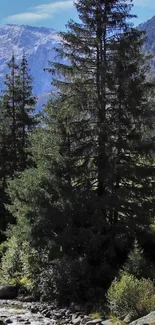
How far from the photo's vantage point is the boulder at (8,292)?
71.5 ft

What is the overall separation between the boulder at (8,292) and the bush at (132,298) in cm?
703

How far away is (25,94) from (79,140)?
16755 millimetres

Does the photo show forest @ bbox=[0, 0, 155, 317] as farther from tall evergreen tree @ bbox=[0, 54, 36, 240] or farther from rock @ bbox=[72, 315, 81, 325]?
tall evergreen tree @ bbox=[0, 54, 36, 240]

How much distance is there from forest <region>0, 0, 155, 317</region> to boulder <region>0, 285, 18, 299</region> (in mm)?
710

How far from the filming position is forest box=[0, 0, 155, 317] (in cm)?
2050

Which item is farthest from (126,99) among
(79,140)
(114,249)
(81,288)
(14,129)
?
(14,129)

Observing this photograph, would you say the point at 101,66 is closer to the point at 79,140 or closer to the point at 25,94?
the point at 79,140

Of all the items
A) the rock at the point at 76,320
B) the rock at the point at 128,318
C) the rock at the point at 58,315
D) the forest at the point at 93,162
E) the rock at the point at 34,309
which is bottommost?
the rock at the point at 34,309

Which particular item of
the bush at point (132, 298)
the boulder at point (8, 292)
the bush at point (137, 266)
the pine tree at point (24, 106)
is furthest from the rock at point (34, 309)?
the pine tree at point (24, 106)

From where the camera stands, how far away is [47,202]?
20938 mm

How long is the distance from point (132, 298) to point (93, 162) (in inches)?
298

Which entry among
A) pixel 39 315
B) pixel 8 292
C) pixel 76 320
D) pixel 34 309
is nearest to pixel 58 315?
pixel 39 315

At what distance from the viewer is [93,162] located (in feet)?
70.3

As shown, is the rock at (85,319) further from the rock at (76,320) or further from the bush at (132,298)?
the bush at (132,298)
